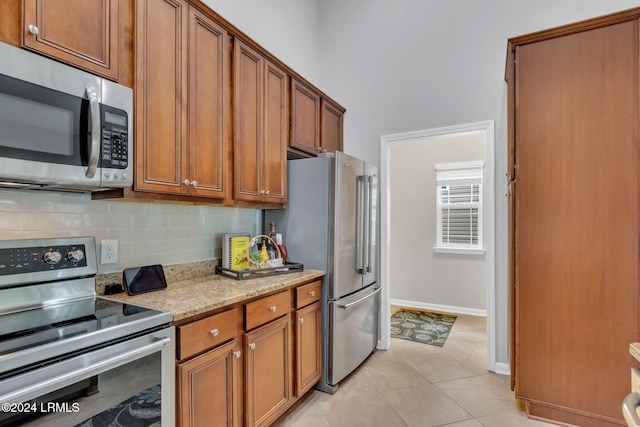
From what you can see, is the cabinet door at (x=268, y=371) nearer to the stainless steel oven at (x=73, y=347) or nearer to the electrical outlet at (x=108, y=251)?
the stainless steel oven at (x=73, y=347)

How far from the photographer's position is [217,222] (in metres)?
2.41

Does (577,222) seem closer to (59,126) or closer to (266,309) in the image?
(266,309)

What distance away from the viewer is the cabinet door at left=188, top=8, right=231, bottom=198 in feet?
6.00

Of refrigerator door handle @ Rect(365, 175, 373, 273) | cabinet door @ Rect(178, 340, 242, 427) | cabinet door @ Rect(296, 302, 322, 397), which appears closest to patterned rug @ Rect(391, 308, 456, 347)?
→ refrigerator door handle @ Rect(365, 175, 373, 273)

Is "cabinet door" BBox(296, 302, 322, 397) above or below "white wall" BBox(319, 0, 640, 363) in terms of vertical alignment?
below

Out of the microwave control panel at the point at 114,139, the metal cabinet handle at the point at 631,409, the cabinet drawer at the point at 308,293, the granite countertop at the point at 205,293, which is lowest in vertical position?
the cabinet drawer at the point at 308,293

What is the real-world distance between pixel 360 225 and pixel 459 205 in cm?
233

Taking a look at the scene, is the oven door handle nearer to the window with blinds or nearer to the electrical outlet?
the electrical outlet

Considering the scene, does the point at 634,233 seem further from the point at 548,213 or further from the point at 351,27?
the point at 351,27

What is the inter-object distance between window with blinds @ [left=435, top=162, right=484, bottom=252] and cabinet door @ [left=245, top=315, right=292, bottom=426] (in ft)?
10.5

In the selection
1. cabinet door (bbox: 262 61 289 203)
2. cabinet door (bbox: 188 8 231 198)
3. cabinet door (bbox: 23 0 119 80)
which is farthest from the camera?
cabinet door (bbox: 262 61 289 203)

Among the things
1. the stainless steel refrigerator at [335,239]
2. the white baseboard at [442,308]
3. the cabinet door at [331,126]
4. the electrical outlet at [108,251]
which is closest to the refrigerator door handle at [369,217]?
the stainless steel refrigerator at [335,239]

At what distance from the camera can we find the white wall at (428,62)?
2.82 m

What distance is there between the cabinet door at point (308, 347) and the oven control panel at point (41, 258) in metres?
1.29
